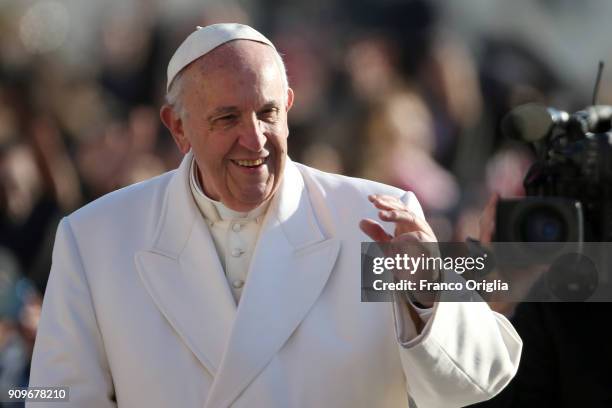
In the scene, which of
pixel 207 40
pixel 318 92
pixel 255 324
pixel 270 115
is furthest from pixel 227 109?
pixel 318 92

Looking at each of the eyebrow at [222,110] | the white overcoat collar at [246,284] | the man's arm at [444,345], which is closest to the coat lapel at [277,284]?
the white overcoat collar at [246,284]

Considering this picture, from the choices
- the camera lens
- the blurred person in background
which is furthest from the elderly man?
the blurred person in background

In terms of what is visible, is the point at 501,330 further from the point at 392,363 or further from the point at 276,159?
the point at 276,159

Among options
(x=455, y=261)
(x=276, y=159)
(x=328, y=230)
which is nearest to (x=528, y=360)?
(x=455, y=261)

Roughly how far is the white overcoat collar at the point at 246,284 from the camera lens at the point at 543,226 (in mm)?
554

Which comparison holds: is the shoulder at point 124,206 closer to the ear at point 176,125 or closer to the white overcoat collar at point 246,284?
Answer: the white overcoat collar at point 246,284

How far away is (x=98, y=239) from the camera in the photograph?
362cm

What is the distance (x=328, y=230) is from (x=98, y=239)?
0.67 metres

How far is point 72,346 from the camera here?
3.42 meters

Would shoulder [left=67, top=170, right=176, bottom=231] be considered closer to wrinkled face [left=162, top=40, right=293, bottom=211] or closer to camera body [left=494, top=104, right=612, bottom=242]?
wrinkled face [left=162, top=40, right=293, bottom=211]

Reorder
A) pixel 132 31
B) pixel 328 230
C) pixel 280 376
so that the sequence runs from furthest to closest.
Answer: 1. pixel 132 31
2. pixel 328 230
3. pixel 280 376

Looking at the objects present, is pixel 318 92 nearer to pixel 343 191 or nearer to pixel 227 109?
pixel 343 191

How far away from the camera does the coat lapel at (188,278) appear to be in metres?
3.39

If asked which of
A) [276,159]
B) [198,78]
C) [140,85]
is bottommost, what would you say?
[276,159]
